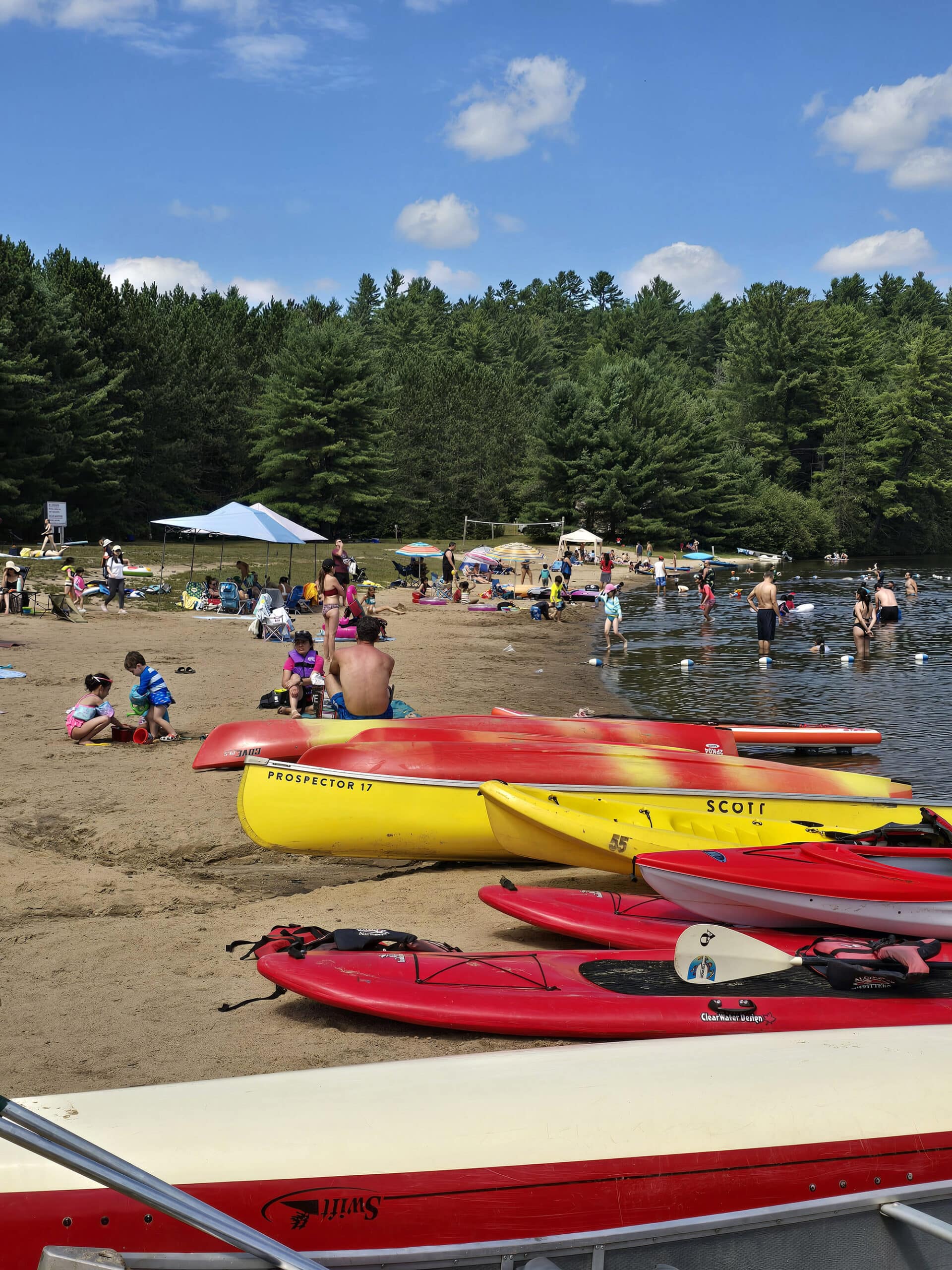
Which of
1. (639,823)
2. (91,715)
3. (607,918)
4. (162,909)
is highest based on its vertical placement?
(91,715)

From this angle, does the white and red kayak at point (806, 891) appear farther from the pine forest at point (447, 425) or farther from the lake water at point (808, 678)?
the pine forest at point (447, 425)

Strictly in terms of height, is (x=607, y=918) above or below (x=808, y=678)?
below

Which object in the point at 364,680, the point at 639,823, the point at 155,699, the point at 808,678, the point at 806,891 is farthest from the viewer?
the point at 808,678

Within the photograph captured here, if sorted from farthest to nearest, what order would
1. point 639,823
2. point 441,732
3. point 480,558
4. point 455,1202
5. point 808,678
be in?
point 480,558 → point 808,678 → point 441,732 → point 639,823 → point 455,1202

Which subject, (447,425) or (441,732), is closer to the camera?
(441,732)

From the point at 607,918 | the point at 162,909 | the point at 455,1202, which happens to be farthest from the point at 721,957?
the point at 162,909

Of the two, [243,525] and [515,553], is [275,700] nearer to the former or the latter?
[243,525]

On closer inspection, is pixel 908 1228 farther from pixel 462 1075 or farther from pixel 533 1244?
pixel 462 1075

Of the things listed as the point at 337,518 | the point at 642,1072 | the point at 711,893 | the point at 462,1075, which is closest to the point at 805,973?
the point at 711,893

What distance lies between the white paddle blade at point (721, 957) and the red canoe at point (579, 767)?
10.4ft

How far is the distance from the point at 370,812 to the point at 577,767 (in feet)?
5.85

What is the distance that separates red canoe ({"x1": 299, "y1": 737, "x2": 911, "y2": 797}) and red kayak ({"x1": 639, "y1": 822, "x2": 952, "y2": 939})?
1.96 meters

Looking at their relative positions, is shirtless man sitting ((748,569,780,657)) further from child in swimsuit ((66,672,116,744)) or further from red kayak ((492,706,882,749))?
child in swimsuit ((66,672,116,744))

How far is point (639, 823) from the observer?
25.8ft
